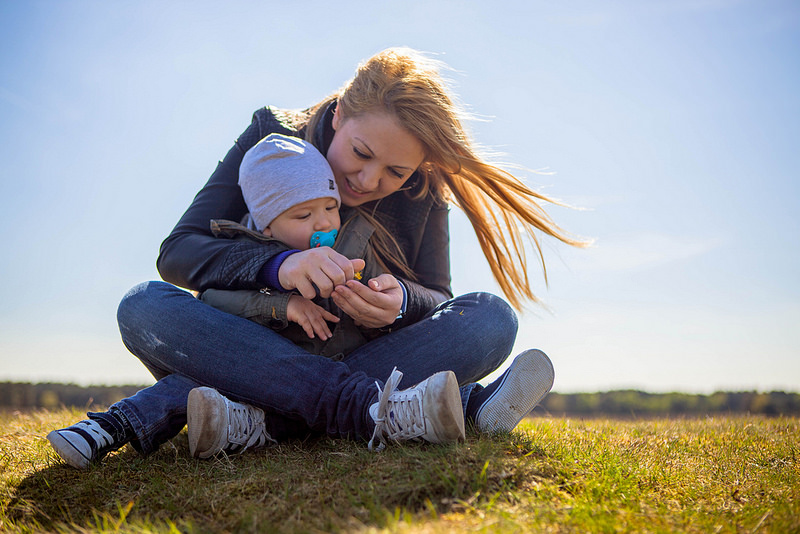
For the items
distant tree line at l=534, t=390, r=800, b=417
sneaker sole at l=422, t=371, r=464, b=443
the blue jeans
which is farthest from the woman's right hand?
distant tree line at l=534, t=390, r=800, b=417

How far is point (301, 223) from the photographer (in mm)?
2814

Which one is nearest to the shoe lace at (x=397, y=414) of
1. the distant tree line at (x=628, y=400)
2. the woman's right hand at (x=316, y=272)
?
the woman's right hand at (x=316, y=272)

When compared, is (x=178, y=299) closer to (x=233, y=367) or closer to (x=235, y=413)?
(x=233, y=367)

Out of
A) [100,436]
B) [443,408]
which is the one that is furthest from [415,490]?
[100,436]

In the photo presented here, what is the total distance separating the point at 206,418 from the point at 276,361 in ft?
1.08

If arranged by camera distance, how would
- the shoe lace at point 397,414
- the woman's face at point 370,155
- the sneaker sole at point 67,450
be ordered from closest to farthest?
the shoe lace at point 397,414, the sneaker sole at point 67,450, the woman's face at point 370,155

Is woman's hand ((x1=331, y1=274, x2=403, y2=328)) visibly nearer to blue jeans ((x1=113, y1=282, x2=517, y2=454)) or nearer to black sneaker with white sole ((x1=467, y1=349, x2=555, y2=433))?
blue jeans ((x1=113, y1=282, x2=517, y2=454))

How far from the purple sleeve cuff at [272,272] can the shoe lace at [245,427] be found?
53cm

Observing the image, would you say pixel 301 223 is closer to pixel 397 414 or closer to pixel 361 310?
pixel 361 310

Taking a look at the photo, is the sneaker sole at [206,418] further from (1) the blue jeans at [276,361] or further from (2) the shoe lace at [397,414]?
(2) the shoe lace at [397,414]

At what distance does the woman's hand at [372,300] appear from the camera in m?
2.44

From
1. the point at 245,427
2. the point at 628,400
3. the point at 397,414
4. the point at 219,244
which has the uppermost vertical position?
the point at 219,244

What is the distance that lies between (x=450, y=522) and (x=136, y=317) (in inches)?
67.1

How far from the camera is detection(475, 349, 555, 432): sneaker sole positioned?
236 centimetres
